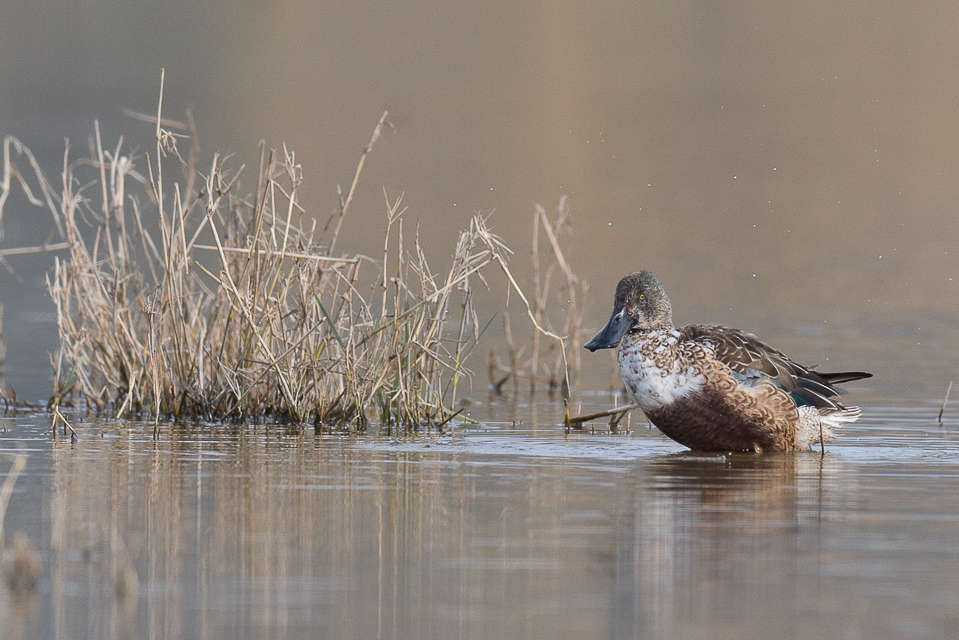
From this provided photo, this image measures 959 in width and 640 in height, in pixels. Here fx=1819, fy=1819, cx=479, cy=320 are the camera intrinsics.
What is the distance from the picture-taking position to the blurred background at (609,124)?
18.0 meters

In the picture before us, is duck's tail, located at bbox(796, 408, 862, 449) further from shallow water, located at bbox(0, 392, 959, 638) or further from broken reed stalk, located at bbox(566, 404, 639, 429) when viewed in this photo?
broken reed stalk, located at bbox(566, 404, 639, 429)

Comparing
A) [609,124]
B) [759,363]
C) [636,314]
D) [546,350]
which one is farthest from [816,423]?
[609,124]

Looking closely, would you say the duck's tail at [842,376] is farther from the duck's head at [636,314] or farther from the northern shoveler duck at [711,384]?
the duck's head at [636,314]

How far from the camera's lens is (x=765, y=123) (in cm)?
3203

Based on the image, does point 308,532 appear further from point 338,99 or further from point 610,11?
point 610,11

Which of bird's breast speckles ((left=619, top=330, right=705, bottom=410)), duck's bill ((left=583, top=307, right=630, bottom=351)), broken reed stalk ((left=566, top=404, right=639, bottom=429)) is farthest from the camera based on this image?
broken reed stalk ((left=566, top=404, right=639, bottom=429))

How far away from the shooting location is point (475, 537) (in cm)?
642

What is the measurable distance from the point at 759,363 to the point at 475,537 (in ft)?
10.4

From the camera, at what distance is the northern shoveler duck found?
29.1 ft

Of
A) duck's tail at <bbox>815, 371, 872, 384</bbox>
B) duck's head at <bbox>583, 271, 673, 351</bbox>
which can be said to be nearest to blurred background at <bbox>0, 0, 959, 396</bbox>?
duck's tail at <bbox>815, 371, 872, 384</bbox>

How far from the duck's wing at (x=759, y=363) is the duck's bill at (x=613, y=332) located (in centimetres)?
30

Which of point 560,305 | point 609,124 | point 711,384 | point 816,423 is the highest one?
point 609,124

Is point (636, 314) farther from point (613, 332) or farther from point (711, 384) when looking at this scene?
point (711, 384)

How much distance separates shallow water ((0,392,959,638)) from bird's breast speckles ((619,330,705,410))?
0.30 meters
